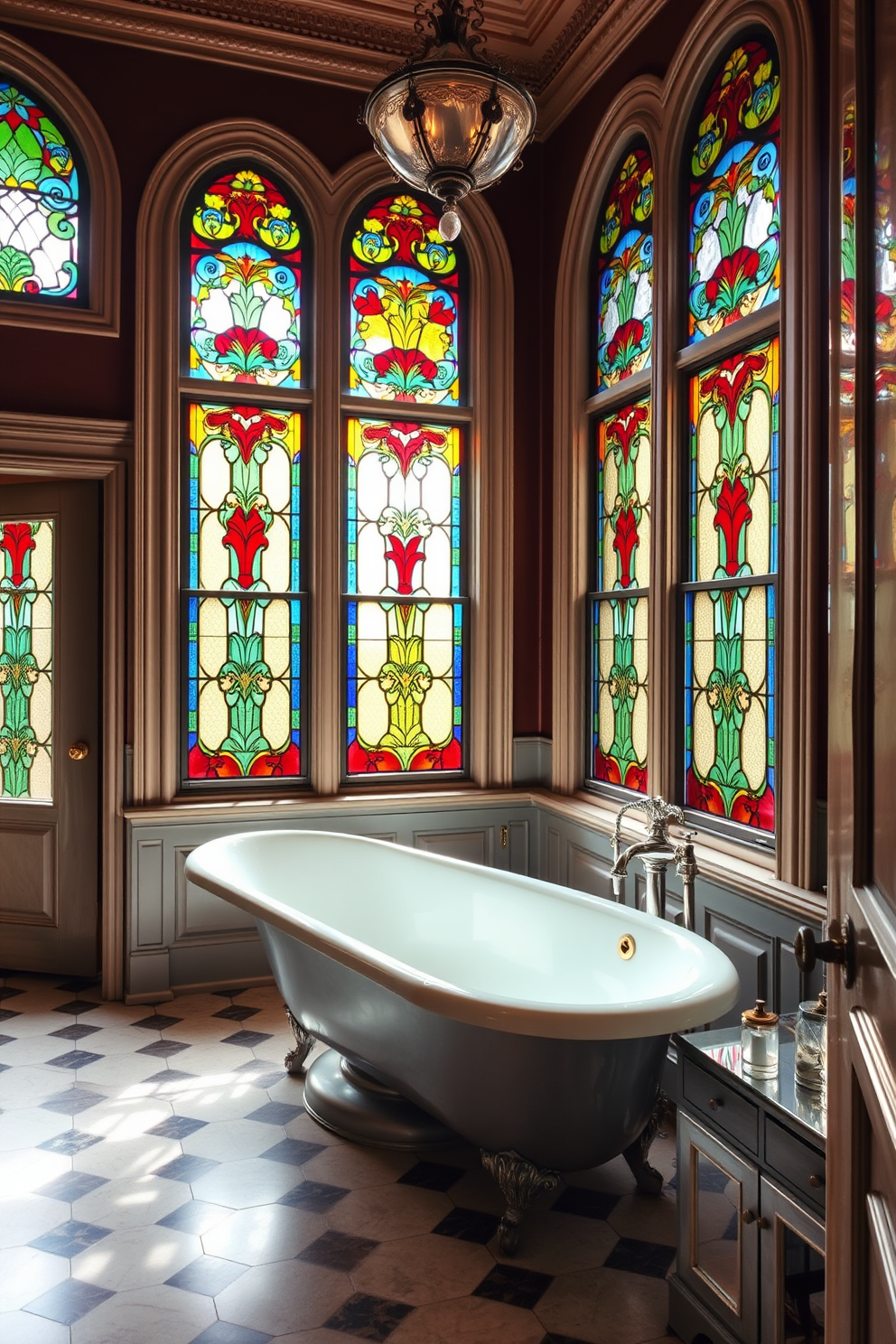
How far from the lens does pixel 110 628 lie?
3568 mm

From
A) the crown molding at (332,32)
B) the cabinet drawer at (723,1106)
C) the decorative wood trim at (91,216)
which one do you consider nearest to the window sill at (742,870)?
the cabinet drawer at (723,1106)

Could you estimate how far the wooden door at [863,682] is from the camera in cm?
69

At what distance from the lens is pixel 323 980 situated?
8.02ft

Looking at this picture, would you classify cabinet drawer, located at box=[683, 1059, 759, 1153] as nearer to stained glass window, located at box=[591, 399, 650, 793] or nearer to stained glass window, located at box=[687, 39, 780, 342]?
stained glass window, located at box=[591, 399, 650, 793]

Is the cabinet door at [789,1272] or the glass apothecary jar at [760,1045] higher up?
the glass apothecary jar at [760,1045]

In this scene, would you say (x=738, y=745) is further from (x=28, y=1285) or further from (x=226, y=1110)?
(x=28, y=1285)

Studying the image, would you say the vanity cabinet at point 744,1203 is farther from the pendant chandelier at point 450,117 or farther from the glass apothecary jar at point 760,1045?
the pendant chandelier at point 450,117

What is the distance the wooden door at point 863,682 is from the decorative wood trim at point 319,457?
2.93 m

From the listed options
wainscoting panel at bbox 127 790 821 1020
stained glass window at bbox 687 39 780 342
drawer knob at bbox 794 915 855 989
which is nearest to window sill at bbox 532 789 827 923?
wainscoting panel at bbox 127 790 821 1020

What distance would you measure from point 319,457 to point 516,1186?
265cm

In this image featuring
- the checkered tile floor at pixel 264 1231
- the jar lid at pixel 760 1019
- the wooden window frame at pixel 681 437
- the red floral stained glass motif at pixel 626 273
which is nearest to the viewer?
the jar lid at pixel 760 1019

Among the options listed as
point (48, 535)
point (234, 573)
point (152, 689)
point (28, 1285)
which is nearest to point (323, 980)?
point (28, 1285)

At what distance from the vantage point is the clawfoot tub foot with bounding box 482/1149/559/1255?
6.78ft

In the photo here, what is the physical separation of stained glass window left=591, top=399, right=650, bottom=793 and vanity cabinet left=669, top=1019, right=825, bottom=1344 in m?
1.61
